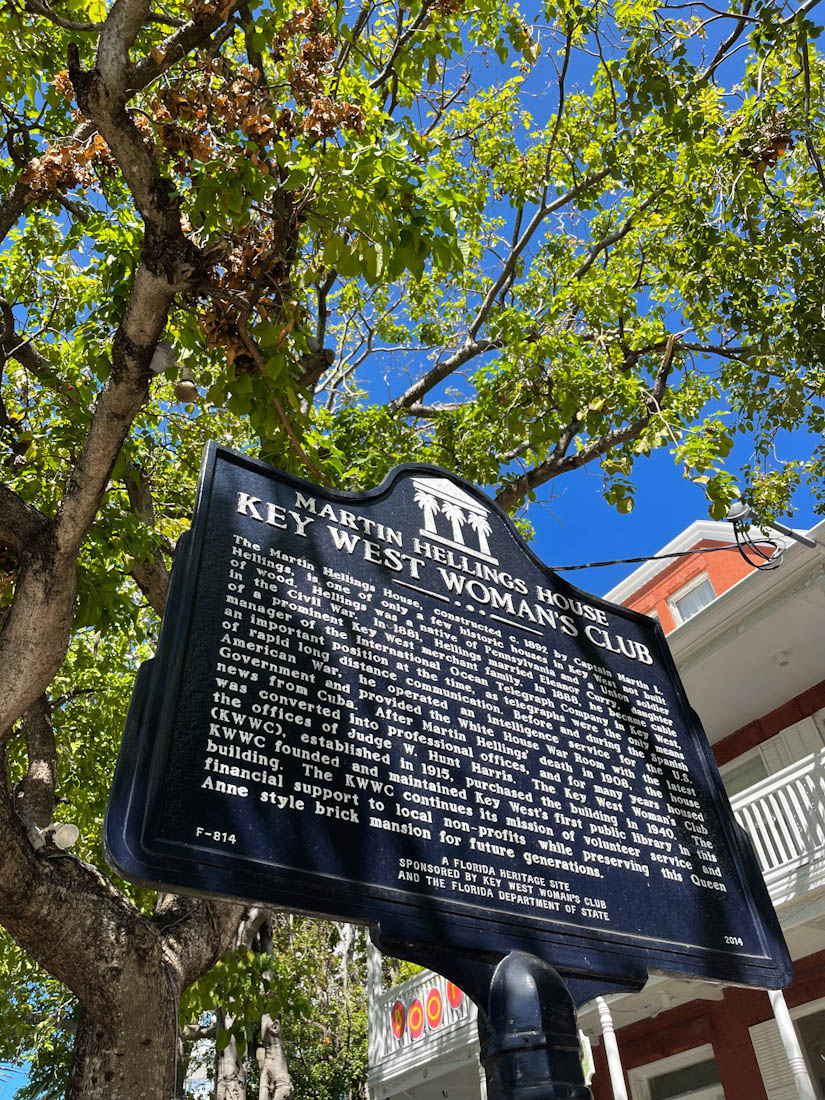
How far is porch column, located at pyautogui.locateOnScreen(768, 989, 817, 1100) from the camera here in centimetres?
847

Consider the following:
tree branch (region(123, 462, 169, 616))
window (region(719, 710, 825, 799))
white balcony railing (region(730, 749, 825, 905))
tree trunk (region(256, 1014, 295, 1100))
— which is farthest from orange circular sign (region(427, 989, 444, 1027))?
tree branch (region(123, 462, 169, 616))

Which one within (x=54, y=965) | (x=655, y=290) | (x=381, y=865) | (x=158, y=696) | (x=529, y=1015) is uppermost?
(x=655, y=290)

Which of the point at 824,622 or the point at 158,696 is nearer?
the point at 158,696

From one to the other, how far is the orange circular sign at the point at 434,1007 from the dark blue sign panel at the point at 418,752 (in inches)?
455

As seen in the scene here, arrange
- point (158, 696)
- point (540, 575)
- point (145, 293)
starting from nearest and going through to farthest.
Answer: point (158, 696), point (540, 575), point (145, 293)

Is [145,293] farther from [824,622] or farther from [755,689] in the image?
[755,689]

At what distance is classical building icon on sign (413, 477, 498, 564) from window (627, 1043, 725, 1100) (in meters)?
11.6

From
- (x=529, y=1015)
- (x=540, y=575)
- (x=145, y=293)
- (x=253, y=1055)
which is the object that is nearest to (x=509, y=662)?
(x=540, y=575)

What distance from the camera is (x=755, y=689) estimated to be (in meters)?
13.2

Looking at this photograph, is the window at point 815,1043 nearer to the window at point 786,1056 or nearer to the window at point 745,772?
the window at point 786,1056

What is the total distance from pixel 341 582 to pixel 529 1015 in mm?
1554

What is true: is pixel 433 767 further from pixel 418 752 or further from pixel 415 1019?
pixel 415 1019

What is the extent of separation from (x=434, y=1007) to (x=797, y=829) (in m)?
6.90

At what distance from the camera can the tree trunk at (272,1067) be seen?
41.5 ft
